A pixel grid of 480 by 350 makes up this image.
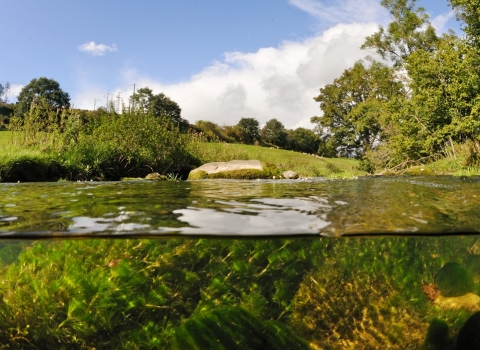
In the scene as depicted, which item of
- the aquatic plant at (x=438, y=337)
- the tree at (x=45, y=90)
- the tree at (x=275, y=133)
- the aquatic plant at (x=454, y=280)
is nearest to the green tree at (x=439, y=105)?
the aquatic plant at (x=454, y=280)

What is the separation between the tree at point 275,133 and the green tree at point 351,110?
42.2 feet

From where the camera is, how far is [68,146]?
1472cm

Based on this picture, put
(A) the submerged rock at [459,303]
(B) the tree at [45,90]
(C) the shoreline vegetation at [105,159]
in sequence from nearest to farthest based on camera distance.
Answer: (A) the submerged rock at [459,303], (C) the shoreline vegetation at [105,159], (B) the tree at [45,90]

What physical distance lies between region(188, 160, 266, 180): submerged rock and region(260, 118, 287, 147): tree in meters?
45.3

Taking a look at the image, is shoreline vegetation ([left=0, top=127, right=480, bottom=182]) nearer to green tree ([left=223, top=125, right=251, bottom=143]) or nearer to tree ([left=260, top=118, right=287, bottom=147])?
green tree ([left=223, top=125, right=251, bottom=143])

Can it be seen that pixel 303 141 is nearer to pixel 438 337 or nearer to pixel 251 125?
pixel 251 125

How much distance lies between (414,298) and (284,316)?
3.98 feet

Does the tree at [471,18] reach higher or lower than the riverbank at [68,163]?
higher

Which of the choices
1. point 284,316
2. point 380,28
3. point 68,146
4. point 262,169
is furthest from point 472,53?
point 284,316

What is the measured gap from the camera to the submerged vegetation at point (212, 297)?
303 centimetres

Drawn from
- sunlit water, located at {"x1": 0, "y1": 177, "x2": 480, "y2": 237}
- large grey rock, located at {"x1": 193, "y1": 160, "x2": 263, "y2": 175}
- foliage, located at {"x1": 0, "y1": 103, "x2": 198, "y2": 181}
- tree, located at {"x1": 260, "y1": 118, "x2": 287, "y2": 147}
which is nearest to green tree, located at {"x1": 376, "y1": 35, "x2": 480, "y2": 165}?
large grey rock, located at {"x1": 193, "y1": 160, "x2": 263, "y2": 175}

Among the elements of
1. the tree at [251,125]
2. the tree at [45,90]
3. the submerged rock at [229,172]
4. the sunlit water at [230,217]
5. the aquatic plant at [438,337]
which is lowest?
the aquatic plant at [438,337]

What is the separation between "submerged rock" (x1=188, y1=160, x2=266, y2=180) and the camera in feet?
53.9

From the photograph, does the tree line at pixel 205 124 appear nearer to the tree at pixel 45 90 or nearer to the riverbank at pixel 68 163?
the tree at pixel 45 90
